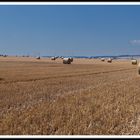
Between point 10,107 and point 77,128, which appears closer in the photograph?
point 77,128

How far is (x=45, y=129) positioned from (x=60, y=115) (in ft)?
4.99

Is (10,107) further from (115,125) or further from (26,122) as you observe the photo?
(115,125)

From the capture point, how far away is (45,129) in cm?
723

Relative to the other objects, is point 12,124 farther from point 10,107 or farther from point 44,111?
point 10,107

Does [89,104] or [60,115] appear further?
[89,104]

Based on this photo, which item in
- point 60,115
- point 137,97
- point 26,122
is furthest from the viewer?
point 137,97

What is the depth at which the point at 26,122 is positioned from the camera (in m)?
7.84

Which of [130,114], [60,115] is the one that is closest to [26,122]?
[60,115]

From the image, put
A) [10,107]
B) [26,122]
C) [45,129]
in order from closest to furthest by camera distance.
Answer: [45,129]
[26,122]
[10,107]
